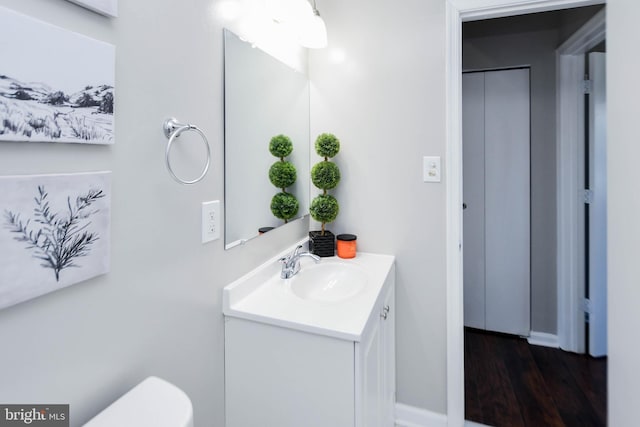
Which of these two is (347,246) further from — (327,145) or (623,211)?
(623,211)

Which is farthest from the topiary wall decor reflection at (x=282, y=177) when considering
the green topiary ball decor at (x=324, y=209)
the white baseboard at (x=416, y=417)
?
the white baseboard at (x=416, y=417)

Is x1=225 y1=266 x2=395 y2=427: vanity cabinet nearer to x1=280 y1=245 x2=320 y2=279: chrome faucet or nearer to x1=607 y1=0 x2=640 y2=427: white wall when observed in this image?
x1=280 y1=245 x2=320 y2=279: chrome faucet

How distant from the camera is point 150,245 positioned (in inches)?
35.1

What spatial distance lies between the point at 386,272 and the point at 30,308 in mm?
1232

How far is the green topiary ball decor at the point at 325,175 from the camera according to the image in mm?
1758

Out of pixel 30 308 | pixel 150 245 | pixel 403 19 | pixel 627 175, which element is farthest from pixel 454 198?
pixel 30 308

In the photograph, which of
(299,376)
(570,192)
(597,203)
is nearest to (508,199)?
(570,192)

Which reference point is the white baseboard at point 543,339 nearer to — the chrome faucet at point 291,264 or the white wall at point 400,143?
the white wall at point 400,143

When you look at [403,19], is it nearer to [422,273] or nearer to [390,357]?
[422,273]

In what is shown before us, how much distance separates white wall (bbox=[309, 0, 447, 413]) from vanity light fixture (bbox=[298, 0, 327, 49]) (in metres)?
0.24

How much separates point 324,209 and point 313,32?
822 mm

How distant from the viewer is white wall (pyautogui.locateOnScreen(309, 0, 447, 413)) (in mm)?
1658

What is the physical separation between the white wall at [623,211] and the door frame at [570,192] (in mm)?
1033

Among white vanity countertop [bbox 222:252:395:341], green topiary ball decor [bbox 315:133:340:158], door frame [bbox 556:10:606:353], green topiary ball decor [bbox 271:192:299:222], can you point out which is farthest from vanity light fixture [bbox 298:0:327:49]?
door frame [bbox 556:10:606:353]
